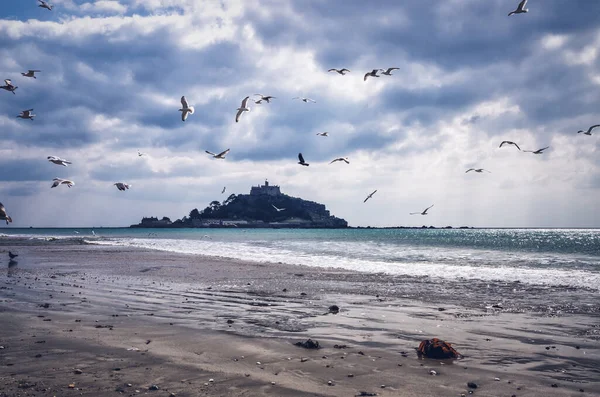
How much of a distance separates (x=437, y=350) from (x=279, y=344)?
9.53ft

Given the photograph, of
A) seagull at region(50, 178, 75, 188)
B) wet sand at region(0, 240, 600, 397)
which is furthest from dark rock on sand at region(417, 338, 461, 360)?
seagull at region(50, 178, 75, 188)

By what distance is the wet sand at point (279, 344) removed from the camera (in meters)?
6.39

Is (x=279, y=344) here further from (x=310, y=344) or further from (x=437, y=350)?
(x=437, y=350)

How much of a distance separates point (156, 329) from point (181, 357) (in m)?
2.31

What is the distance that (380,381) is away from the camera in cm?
662

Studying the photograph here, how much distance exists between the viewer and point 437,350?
775 centimetres

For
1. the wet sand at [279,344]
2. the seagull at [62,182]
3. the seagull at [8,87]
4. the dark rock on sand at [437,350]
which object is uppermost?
the seagull at [8,87]

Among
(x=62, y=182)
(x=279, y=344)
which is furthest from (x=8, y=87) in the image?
(x=279, y=344)

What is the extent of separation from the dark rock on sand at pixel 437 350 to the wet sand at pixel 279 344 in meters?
0.21

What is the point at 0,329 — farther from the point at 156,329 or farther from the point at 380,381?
the point at 380,381

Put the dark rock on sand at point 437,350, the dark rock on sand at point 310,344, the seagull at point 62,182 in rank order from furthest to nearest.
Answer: the seagull at point 62,182 → the dark rock on sand at point 310,344 → the dark rock on sand at point 437,350

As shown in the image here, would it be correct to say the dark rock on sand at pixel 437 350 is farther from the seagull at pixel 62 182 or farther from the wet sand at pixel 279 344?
the seagull at pixel 62 182

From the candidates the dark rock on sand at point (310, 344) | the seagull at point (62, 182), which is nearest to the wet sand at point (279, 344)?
the dark rock on sand at point (310, 344)

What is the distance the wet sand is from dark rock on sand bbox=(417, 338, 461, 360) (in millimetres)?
209
